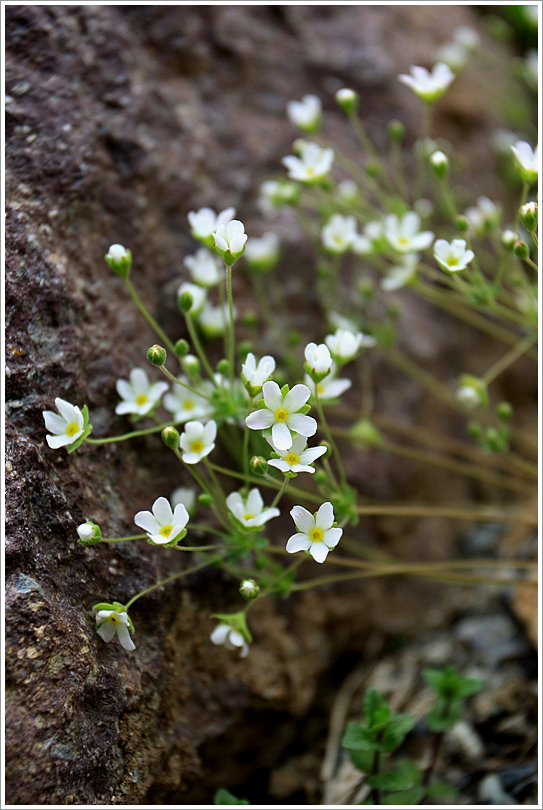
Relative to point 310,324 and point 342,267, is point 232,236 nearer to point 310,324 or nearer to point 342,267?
point 310,324

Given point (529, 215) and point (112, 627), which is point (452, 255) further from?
point (112, 627)

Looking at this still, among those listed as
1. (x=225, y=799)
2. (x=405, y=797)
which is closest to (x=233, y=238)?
(x=225, y=799)

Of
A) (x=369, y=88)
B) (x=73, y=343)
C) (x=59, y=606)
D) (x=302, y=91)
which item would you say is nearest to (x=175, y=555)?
(x=59, y=606)

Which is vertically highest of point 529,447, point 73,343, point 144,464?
point 73,343

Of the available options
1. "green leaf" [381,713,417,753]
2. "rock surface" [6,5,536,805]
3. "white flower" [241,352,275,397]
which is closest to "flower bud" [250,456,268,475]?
"white flower" [241,352,275,397]

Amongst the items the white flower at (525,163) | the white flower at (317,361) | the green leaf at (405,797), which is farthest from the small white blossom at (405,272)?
the green leaf at (405,797)

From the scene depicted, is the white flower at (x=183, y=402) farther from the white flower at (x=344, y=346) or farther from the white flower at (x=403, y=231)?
the white flower at (x=403, y=231)
